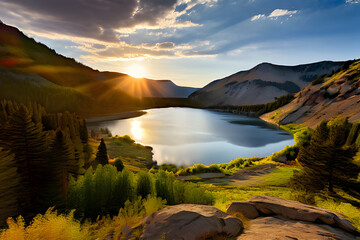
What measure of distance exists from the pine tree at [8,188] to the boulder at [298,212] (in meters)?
14.0

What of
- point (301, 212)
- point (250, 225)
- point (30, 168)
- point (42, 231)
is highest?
point (42, 231)

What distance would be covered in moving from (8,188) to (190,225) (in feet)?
44.7

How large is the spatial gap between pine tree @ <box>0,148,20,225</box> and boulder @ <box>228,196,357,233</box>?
14022 mm

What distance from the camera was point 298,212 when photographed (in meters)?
8.08

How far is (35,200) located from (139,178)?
904 cm

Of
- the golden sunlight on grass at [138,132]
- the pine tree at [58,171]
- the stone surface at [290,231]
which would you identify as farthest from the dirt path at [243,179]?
the golden sunlight on grass at [138,132]

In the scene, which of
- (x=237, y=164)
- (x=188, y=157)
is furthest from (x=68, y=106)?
(x=237, y=164)

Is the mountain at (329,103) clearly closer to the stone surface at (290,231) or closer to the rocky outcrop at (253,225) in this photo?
the rocky outcrop at (253,225)

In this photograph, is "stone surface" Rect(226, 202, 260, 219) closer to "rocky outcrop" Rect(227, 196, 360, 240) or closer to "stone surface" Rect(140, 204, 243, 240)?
"rocky outcrop" Rect(227, 196, 360, 240)

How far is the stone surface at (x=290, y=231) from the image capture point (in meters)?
6.54

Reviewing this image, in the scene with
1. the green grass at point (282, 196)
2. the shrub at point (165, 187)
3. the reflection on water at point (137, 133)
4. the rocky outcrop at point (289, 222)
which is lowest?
the reflection on water at point (137, 133)

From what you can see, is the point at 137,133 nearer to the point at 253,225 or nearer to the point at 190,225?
the point at 253,225

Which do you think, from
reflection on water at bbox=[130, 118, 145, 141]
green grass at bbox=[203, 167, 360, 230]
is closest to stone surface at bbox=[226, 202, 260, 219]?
green grass at bbox=[203, 167, 360, 230]

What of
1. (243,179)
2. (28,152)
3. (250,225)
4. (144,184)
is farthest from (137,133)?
(250,225)
